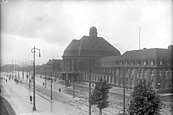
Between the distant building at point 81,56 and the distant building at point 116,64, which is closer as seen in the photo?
the distant building at point 116,64

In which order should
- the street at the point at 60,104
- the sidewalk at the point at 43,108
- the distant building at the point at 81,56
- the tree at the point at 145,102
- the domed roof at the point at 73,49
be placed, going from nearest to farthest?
the tree at the point at 145,102 < the sidewalk at the point at 43,108 < the street at the point at 60,104 < the distant building at the point at 81,56 < the domed roof at the point at 73,49

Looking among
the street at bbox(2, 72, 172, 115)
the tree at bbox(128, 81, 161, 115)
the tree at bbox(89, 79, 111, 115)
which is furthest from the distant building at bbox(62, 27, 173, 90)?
the tree at bbox(128, 81, 161, 115)

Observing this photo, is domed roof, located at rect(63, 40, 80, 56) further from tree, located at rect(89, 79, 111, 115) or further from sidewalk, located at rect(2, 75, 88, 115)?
tree, located at rect(89, 79, 111, 115)

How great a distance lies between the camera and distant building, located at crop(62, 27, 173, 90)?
2325 inches

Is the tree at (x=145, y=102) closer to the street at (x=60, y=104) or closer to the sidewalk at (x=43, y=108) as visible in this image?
the street at (x=60, y=104)

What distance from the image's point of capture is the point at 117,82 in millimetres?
74750

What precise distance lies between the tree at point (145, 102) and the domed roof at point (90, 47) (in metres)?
88.3

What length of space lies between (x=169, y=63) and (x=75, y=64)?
5299 centimetres

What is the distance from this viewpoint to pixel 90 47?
4259 inches

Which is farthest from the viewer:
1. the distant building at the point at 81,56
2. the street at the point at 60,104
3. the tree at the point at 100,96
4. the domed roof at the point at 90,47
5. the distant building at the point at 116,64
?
the domed roof at the point at 90,47

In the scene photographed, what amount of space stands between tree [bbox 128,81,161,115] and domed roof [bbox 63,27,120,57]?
290 feet

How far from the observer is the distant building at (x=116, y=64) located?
59.1 metres

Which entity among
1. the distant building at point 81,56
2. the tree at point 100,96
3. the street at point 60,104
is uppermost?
the distant building at point 81,56

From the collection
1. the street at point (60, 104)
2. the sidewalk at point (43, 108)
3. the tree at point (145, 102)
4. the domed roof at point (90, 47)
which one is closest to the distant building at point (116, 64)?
the domed roof at point (90, 47)
